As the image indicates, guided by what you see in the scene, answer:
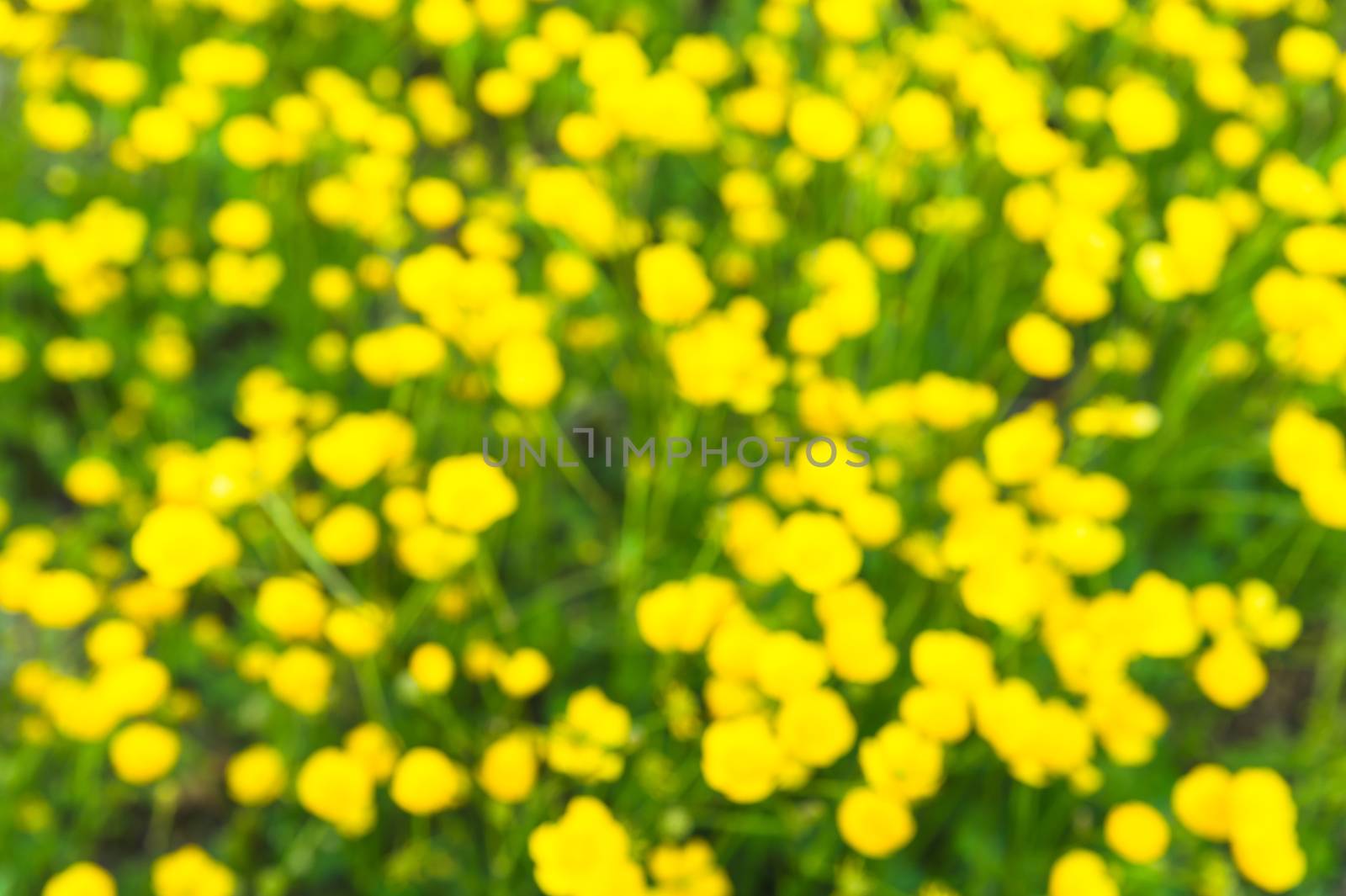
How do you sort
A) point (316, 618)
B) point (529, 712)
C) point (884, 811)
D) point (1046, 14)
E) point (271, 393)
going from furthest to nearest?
1. point (1046, 14)
2. point (529, 712)
3. point (271, 393)
4. point (316, 618)
5. point (884, 811)

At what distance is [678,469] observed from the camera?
145 cm

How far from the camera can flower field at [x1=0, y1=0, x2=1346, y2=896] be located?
110cm

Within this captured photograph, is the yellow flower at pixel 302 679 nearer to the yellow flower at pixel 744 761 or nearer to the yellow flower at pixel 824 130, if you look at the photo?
the yellow flower at pixel 744 761

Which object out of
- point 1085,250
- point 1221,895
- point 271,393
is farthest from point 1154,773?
point 271,393

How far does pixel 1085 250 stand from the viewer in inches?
53.5

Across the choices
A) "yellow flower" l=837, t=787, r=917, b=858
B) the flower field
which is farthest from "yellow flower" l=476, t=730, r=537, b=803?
"yellow flower" l=837, t=787, r=917, b=858

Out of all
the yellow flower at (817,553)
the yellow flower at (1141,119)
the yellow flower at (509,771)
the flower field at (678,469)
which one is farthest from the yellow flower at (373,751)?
the yellow flower at (1141,119)

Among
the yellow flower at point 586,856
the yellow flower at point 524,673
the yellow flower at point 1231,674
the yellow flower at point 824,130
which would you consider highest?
the yellow flower at point 824,130

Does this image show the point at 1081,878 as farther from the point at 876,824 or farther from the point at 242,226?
the point at 242,226

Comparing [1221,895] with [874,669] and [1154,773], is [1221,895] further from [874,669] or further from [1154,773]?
[874,669]

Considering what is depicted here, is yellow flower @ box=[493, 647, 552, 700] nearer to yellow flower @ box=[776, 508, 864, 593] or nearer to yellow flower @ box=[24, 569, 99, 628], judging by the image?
yellow flower @ box=[776, 508, 864, 593]

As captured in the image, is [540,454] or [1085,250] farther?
[540,454]

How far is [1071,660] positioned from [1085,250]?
57 centimetres

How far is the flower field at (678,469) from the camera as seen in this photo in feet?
3.61
